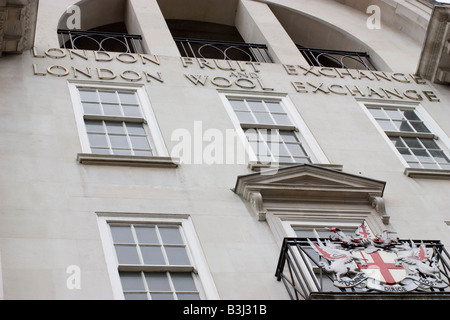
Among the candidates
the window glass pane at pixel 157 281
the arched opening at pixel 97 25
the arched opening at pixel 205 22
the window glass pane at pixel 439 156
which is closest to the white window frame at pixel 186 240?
the window glass pane at pixel 157 281

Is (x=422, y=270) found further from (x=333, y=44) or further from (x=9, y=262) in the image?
(x=333, y=44)

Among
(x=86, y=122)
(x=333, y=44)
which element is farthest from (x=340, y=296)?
(x=333, y=44)

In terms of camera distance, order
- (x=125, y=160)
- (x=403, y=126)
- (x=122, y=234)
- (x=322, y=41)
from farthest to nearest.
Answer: (x=322, y=41) → (x=403, y=126) → (x=125, y=160) → (x=122, y=234)

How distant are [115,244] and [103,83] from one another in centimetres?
680

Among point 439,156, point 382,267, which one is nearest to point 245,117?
point 439,156

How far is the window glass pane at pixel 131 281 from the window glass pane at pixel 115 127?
5414 mm

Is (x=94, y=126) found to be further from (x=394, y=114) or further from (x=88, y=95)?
(x=394, y=114)

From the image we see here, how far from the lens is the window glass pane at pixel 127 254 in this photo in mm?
15554

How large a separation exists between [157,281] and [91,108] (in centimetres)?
648

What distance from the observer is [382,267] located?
14.8 meters

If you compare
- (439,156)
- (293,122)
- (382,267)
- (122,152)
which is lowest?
(382,267)

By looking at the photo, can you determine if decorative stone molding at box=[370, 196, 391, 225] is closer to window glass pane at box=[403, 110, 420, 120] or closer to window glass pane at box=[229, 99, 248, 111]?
window glass pane at box=[229, 99, 248, 111]

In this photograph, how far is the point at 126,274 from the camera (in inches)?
603
